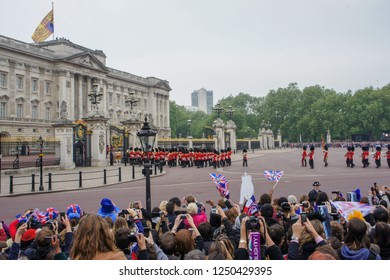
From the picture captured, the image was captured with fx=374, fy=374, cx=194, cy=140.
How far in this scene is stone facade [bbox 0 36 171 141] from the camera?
55031 millimetres

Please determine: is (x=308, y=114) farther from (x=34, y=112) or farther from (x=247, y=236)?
(x=247, y=236)

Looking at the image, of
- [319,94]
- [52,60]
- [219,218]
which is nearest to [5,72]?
[52,60]

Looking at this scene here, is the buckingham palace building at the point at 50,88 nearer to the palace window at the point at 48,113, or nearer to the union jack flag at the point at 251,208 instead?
the palace window at the point at 48,113

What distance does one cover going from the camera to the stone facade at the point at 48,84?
55031 mm

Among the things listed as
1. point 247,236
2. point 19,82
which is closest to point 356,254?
point 247,236

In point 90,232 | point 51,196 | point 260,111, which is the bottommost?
point 51,196

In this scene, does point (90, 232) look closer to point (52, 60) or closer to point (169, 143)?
point (169, 143)

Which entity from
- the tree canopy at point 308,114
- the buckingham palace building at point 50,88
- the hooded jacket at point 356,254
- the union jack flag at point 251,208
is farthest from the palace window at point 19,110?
the hooded jacket at point 356,254

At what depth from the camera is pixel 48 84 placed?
6359 centimetres

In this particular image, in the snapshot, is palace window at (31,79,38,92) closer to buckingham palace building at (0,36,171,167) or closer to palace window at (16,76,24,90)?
buckingham palace building at (0,36,171,167)

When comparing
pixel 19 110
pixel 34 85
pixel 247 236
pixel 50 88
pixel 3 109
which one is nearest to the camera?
pixel 247 236

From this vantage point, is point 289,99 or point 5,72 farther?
point 289,99

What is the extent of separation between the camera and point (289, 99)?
107 metres
